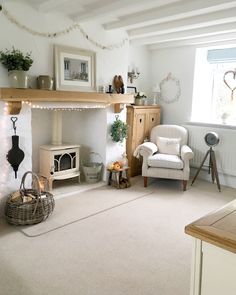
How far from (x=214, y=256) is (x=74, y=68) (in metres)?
3.19

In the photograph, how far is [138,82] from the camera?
5270 mm

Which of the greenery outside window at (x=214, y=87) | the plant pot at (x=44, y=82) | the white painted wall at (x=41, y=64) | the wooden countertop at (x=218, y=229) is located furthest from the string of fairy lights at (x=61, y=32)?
the wooden countertop at (x=218, y=229)

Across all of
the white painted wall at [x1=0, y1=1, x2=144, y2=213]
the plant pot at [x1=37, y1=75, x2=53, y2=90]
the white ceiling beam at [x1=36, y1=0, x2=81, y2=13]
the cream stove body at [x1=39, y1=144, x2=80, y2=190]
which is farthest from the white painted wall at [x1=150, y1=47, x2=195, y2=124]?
the plant pot at [x1=37, y1=75, x2=53, y2=90]

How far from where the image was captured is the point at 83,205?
3.57m

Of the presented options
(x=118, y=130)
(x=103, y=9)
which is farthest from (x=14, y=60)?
(x=118, y=130)

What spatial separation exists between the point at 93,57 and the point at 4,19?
1.25 m

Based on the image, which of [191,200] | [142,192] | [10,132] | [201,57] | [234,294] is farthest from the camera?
[201,57]

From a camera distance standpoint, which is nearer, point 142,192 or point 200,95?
point 142,192

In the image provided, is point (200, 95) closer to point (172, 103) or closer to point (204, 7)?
point (172, 103)

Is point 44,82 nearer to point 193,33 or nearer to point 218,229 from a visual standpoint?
point 193,33

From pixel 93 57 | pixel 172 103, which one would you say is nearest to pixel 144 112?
pixel 172 103

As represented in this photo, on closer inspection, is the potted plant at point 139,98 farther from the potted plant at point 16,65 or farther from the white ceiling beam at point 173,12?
the potted plant at point 16,65

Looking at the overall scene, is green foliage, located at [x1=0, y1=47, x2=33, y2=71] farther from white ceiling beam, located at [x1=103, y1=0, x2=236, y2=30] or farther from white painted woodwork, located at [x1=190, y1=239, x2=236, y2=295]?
white painted woodwork, located at [x1=190, y1=239, x2=236, y2=295]

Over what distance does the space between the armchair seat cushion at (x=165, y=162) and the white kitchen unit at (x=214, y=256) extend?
3033 millimetres
